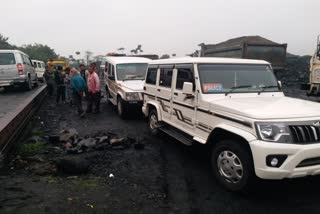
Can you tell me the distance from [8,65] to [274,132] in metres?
13.8

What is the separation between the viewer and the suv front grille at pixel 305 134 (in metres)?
3.59

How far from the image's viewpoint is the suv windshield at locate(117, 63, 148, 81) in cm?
1018

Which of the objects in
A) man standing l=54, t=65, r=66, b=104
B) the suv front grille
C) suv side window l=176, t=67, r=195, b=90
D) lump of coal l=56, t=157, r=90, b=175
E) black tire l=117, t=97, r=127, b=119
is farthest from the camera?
man standing l=54, t=65, r=66, b=104

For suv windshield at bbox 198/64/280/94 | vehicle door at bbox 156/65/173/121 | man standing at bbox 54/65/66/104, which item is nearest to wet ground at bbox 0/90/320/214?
vehicle door at bbox 156/65/173/121

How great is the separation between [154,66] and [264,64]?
2.71m

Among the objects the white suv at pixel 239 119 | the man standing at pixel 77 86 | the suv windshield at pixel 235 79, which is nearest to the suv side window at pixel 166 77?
the white suv at pixel 239 119

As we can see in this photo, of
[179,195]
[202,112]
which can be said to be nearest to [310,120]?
[202,112]

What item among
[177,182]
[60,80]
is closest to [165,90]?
[177,182]

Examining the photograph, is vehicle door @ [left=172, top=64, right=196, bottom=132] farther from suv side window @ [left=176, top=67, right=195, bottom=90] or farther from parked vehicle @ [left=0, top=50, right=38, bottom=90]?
parked vehicle @ [left=0, top=50, right=38, bottom=90]

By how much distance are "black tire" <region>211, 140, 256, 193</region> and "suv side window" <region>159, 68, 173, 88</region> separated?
2302mm

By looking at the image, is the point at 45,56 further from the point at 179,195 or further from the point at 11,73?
the point at 179,195

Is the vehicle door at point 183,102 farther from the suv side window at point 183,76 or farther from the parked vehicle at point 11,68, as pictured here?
the parked vehicle at point 11,68

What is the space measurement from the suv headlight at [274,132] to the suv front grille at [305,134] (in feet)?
0.27

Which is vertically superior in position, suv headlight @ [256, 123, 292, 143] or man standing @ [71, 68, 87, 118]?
suv headlight @ [256, 123, 292, 143]
